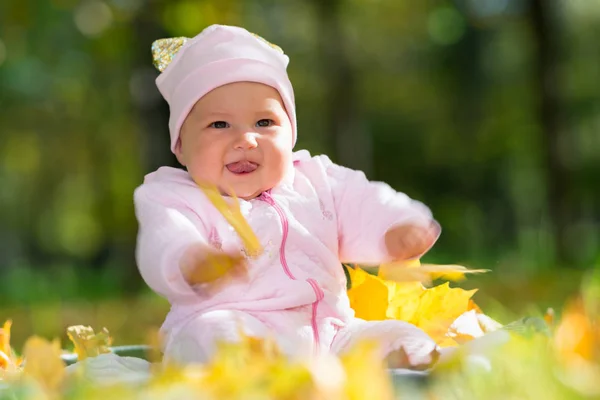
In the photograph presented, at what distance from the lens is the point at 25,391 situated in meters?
0.99

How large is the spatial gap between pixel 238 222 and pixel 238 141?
245 mm

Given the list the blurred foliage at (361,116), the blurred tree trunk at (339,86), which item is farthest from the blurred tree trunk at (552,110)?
the blurred tree trunk at (339,86)

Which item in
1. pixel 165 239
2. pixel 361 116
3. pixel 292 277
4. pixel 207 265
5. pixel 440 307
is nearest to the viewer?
pixel 207 265

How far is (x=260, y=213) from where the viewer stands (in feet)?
7.04

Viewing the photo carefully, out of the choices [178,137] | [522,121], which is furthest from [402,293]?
[522,121]

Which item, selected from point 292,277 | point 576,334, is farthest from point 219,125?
point 576,334

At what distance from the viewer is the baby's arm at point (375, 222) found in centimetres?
212

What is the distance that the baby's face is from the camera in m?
2.14

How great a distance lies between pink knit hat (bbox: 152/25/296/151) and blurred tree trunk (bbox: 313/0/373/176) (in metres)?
8.26

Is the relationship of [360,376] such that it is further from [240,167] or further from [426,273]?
[240,167]

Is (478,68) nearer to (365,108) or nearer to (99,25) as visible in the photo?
(365,108)

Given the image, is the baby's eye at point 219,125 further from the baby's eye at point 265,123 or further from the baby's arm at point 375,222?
the baby's arm at point 375,222

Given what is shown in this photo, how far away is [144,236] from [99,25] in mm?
7406

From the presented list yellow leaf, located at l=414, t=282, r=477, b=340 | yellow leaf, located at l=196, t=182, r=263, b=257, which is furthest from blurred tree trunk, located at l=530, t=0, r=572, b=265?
yellow leaf, located at l=196, t=182, r=263, b=257
